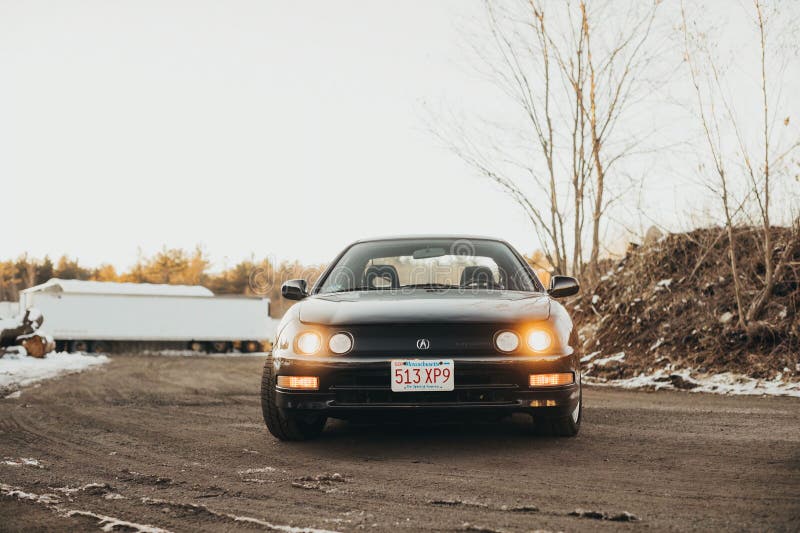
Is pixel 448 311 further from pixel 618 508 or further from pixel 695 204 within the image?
pixel 695 204

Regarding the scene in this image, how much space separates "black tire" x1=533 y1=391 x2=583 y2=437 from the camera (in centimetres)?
509

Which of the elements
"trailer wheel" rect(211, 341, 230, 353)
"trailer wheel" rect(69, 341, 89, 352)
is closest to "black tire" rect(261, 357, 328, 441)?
"trailer wheel" rect(69, 341, 89, 352)

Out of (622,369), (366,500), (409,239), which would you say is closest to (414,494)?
(366,500)

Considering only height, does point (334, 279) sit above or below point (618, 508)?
above

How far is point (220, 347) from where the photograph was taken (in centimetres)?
4262

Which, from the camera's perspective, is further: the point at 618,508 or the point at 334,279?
the point at 334,279

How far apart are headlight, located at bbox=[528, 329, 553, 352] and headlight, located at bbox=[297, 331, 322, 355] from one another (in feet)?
4.13

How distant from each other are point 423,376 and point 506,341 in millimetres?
543

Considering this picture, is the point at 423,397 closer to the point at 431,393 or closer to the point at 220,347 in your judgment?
the point at 431,393

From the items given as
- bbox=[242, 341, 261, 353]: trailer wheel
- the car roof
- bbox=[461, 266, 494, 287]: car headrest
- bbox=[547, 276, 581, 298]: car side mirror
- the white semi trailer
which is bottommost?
bbox=[242, 341, 261, 353]: trailer wheel

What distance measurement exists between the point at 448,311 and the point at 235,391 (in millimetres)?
5856

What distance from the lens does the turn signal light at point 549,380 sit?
4.44 m

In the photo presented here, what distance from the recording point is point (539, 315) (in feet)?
15.3

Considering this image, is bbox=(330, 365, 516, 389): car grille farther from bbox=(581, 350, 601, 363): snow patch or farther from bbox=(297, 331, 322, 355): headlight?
bbox=(581, 350, 601, 363): snow patch
